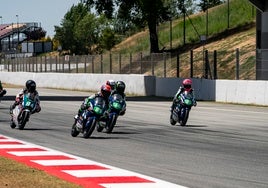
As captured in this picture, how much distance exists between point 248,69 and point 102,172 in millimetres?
25738

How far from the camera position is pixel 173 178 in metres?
11.1

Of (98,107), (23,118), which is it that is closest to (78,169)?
(98,107)

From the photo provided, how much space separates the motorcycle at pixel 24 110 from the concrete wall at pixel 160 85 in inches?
563

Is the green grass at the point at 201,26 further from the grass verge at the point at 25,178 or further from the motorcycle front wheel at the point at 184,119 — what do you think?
the grass verge at the point at 25,178

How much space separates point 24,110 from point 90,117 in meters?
3.12

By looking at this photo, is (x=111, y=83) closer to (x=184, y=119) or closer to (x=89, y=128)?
(x=89, y=128)

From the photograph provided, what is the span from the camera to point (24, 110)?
66.2 feet

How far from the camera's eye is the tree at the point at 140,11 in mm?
68438

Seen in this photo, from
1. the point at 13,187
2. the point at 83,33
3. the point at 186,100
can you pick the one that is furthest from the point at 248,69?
the point at 83,33

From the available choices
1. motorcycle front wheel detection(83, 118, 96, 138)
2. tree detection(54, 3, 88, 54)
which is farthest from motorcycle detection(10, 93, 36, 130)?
tree detection(54, 3, 88, 54)

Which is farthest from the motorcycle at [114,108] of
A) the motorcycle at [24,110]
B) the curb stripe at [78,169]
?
the curb stripe at [78,169]

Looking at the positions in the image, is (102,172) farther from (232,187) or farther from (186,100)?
(186,100)

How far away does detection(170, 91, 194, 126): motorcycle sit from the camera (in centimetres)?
2134

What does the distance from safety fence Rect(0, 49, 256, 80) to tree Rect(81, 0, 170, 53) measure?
23.5 feet
